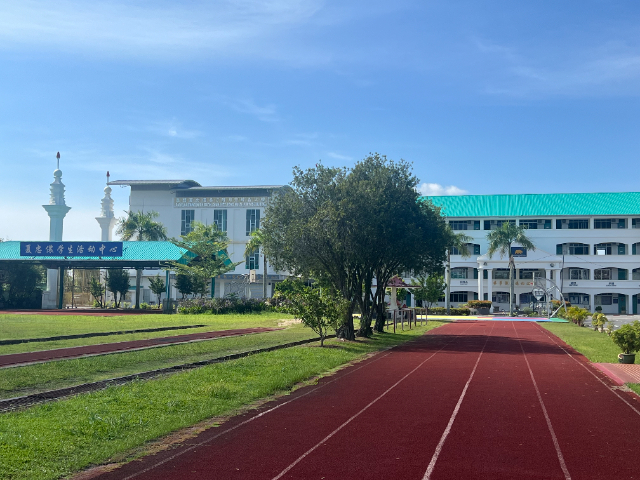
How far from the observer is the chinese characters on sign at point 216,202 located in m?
82.2

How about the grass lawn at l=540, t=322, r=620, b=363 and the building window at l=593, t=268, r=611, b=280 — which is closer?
the grass lawn at l=540, t=322, r=620, b=363

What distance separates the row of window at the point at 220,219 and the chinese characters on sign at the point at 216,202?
2.72 ft

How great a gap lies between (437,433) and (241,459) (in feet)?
10.9

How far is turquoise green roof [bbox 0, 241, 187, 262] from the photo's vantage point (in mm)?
55688

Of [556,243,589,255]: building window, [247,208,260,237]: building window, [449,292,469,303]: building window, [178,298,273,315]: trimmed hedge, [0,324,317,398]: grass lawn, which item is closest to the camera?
[0,324,317,398]: grass lawn

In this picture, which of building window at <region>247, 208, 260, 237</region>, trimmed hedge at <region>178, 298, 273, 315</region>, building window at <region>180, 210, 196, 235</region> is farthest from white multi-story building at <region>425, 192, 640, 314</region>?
building window at <region>180, 210, 196, 235</region>

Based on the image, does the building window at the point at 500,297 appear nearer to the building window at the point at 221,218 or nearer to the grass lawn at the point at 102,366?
the building window at the point at 221,218

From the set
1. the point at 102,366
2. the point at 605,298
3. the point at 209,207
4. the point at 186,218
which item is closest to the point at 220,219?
the point at 209,207

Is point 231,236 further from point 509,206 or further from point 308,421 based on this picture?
point 308,421

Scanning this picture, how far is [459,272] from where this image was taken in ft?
253

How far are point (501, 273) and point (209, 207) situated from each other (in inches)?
1506

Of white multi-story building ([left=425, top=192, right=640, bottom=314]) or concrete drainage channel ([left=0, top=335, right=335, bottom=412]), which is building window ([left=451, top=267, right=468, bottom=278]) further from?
concrete drainage channel ([left=0, top=335, right=335, bottom=412])

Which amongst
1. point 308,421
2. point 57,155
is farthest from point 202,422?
point 57,155

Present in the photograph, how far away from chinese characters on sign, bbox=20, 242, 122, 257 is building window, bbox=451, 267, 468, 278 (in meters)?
40.3
